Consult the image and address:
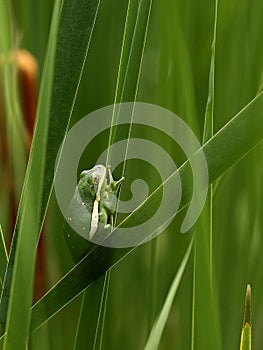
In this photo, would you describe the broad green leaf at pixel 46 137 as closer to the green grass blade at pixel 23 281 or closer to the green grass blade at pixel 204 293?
the green grass blade at pixel 23 281

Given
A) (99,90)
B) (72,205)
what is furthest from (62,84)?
(99,90)

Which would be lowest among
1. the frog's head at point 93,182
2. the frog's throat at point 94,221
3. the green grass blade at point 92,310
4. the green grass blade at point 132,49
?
the green grass blade at point 92,310

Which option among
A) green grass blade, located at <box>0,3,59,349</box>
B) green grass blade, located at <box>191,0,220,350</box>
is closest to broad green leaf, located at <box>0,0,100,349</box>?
green grass blade, located at <box>0,3,59,349</box>

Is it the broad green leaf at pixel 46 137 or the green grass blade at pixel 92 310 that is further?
the green grass blade at pixel 92 310

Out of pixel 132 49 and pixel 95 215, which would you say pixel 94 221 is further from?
pixel 132 49

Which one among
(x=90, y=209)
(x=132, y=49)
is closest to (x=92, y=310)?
(x=90, y=209)

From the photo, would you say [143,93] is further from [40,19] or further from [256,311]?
[256,311]

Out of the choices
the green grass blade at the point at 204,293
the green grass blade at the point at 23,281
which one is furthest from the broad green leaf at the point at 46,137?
the green grass blade at the point at 204,293
